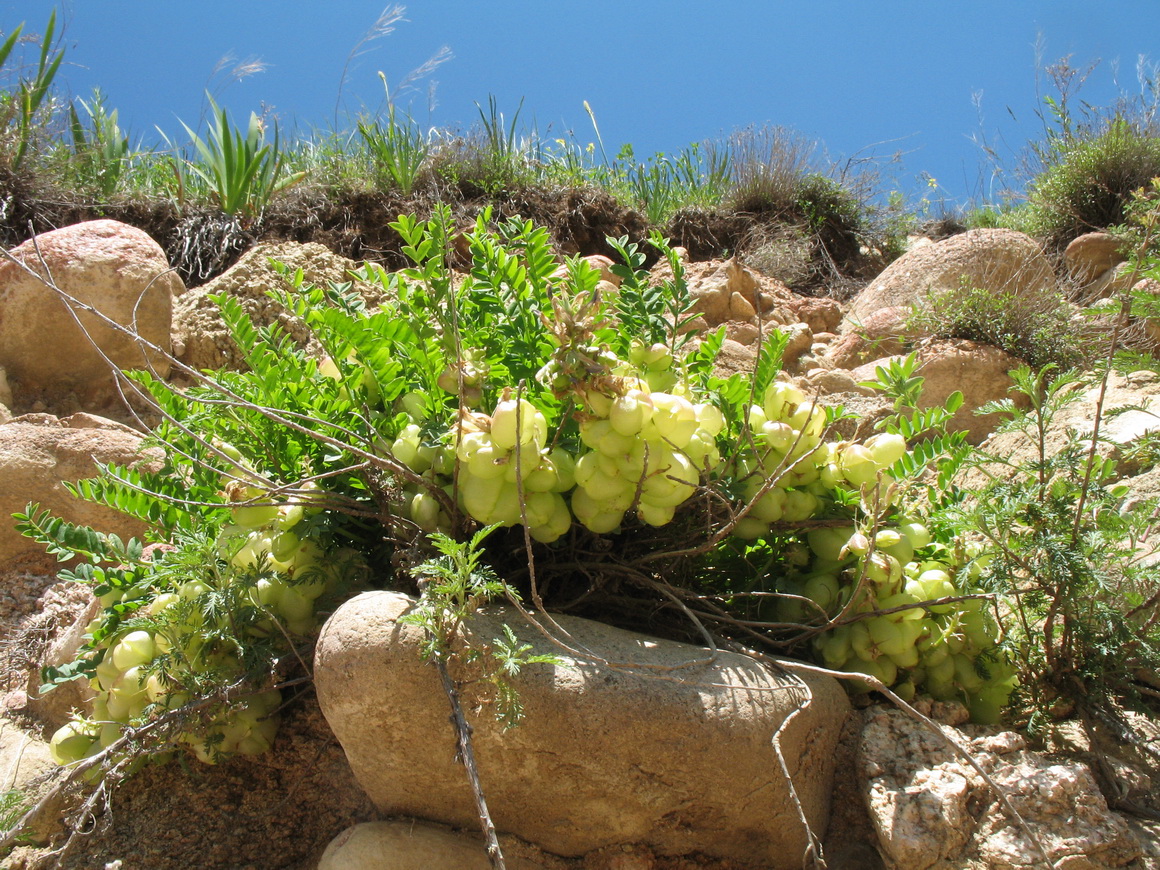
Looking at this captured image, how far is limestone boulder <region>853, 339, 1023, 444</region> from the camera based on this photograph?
11.5 feet

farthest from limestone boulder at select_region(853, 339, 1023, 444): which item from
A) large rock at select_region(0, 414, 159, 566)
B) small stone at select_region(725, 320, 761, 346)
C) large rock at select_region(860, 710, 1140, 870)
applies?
large rock at select_region(0, 414, 159, 566)

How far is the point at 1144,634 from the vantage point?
1.31 m

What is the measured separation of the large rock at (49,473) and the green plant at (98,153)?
3.32 metres

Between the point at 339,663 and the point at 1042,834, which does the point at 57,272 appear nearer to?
the point at 339,663

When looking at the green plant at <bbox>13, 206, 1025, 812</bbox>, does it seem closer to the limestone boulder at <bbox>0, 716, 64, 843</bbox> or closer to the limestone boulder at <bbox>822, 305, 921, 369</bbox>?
the limestone boulder at <bbox>0, 716, 64, 843</bbox>

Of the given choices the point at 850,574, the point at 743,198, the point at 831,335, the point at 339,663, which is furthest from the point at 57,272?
the point at 743,198

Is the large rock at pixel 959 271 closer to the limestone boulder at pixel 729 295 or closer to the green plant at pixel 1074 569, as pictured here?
the limestone boulder at pixel 729 295

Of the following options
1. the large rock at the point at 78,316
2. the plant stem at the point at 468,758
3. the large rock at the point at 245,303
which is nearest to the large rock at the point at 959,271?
the large rock at the point at 245,303

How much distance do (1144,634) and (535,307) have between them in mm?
1125

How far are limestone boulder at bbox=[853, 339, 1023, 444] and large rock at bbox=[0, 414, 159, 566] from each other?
108 inches

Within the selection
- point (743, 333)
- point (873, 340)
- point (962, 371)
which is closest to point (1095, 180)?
point (873, 340)

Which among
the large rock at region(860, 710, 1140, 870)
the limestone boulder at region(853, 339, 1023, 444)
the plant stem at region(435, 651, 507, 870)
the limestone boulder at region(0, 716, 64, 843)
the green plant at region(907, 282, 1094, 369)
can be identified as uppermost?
the green plant at region(907, 282, 1094, 369)

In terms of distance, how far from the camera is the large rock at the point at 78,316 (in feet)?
9.34

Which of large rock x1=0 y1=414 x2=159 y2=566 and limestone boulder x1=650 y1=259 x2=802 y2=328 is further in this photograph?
limestone boulder x1=650 y1=259 x2=802 y2=328
